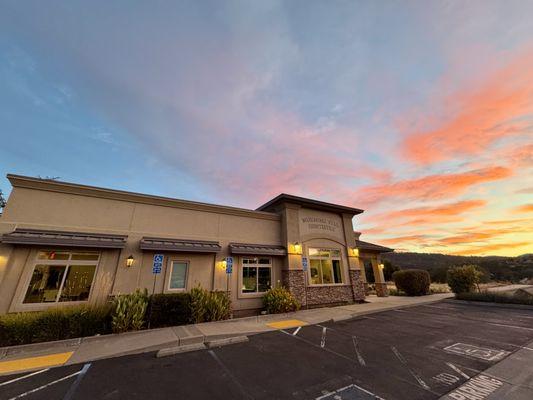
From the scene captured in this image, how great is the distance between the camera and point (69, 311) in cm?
800

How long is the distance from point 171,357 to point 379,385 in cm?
561

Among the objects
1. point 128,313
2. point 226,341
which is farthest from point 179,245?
point 226,341

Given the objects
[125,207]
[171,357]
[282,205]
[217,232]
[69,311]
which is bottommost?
[171,357]

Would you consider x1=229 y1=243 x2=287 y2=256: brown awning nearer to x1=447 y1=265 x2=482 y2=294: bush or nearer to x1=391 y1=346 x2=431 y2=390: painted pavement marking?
x1=391 y1=346 x2=431 y2=390: painted pavement marking

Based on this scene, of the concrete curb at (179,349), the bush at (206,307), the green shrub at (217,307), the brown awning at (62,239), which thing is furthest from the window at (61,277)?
the concrete curb at (179,349)

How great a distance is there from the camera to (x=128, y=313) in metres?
8.64

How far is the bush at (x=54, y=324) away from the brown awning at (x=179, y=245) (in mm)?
2876

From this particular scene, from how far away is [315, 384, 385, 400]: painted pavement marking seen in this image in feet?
13.6

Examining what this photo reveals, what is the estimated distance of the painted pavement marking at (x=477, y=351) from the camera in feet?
19.6

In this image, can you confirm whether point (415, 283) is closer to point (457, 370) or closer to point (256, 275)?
point (256, 275)

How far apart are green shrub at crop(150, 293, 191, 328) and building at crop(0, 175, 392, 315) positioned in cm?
124

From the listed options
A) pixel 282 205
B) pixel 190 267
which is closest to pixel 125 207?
pixel 190 267

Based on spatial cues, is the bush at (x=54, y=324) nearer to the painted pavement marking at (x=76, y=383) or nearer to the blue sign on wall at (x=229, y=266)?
the painted pavement marking at (x=76, y=383)

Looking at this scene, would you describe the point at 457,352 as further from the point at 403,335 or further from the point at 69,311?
the point at 69,311
